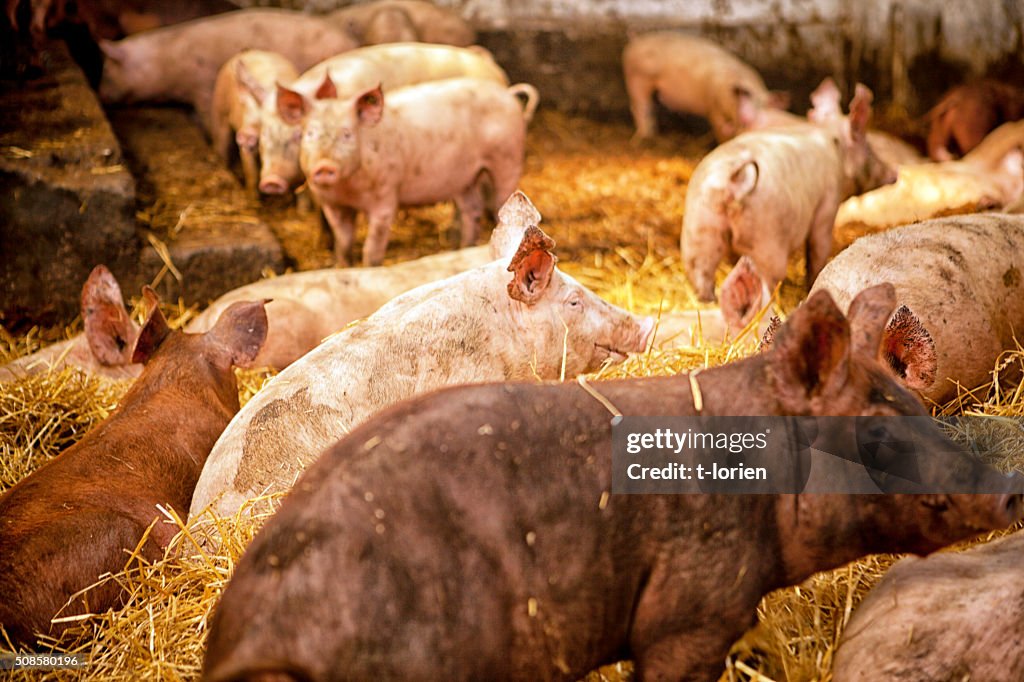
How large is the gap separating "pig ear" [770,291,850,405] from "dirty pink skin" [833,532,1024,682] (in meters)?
0.62

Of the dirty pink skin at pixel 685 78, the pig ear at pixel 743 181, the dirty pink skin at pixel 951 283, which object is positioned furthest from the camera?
the dirty pink skin at pixel 685 78

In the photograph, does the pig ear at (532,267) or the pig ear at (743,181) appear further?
the pig ear at (743,181)

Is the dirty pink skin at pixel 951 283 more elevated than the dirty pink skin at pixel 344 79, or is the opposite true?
the dirty pink skin at pixel 951 283

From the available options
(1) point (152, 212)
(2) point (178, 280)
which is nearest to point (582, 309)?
(2) point (178, 280)

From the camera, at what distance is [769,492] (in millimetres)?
2203

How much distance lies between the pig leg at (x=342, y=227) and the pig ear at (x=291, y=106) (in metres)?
0.56

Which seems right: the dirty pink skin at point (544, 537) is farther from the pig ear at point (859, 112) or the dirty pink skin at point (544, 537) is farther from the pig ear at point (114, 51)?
the pig ear at point (114, 51)

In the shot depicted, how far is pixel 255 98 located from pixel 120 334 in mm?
2694

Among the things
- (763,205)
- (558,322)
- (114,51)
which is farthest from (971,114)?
(114,51)

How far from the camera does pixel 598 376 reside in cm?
374

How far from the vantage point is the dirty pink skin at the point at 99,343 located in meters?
4.21

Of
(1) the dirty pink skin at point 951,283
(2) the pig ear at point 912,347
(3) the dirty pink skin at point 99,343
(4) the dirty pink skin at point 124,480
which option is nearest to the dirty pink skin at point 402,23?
(3) the dirty pink skin at point 99,343

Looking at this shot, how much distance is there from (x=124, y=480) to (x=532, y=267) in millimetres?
1501

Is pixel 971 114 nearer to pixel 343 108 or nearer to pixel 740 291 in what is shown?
pixel 740 291
